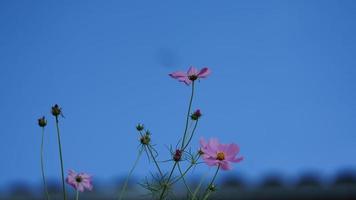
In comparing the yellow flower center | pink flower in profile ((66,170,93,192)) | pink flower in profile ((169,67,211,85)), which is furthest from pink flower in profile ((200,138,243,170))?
pink flower in profile ((66,170,93,192))

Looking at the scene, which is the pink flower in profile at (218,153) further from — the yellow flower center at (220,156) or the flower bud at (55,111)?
the flower bud at (55,111)

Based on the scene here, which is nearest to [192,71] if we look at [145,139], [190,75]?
[190,75]

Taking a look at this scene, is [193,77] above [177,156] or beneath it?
above

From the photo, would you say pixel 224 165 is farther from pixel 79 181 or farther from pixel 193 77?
pixel 79 181

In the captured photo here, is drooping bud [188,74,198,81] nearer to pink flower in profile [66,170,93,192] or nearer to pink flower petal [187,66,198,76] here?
pink flower petal [187,66,198,76]

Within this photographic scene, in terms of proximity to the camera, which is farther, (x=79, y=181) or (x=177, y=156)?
(x=79, y=181)

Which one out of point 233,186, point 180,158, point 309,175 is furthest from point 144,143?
point 233,186
